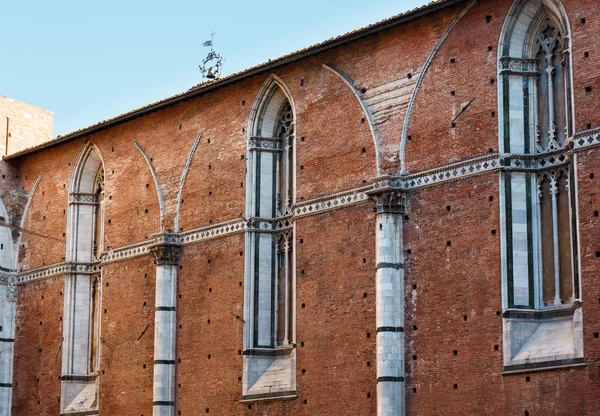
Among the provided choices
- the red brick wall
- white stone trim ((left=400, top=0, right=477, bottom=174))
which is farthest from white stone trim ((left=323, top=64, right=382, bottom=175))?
the red brick wall

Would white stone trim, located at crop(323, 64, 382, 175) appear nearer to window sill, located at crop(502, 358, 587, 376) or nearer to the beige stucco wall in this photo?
window sill, located at crop(502, 358, 587, 376)

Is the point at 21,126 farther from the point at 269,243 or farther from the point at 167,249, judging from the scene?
the point at 269,243

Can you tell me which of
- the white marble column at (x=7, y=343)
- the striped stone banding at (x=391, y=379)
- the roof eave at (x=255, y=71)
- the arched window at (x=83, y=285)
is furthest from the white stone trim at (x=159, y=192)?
the striped stone banding at (x=391, y=379)

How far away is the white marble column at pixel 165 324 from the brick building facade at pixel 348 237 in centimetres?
4

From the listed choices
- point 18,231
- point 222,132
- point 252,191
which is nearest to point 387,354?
point 252,191

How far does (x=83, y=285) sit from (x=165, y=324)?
152 inches

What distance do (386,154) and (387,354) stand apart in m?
3.35

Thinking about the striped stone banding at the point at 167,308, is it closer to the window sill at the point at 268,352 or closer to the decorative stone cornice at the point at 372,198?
the decorative stone cornice at the point at 372,198

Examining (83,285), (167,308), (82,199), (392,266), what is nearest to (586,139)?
(392,266)

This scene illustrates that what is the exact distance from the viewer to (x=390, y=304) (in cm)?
2116

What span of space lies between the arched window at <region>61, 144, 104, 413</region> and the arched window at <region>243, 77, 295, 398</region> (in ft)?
16.5

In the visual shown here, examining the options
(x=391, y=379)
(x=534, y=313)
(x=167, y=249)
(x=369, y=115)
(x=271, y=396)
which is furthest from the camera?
(x=167, y=249)

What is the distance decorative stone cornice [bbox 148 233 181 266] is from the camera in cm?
2570

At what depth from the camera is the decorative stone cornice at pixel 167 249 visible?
25.7 m
